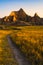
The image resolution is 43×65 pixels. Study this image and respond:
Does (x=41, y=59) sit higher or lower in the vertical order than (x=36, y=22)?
higher

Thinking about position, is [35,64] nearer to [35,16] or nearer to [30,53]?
[30,53]

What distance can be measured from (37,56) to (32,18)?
175080mm

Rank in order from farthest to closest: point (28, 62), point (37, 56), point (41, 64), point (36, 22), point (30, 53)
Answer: point (36, 22) < point (30, 53) < point (37, 56) < point (28, 62) < point (41, 64)

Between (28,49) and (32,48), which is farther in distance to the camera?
(32,48)

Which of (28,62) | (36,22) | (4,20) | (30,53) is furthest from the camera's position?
(4,20)

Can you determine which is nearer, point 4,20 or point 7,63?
point 7,63

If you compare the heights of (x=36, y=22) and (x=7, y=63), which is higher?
(x=7, y=63)

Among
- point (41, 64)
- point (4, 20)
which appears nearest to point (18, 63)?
point (41, 64)

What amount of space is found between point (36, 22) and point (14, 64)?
16956cm

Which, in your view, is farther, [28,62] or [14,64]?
[28,62]

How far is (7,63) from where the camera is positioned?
51.3 feet

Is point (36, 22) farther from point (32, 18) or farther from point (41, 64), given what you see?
point (41, 64)

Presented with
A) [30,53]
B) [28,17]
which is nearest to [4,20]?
[28,17]

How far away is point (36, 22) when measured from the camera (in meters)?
184
